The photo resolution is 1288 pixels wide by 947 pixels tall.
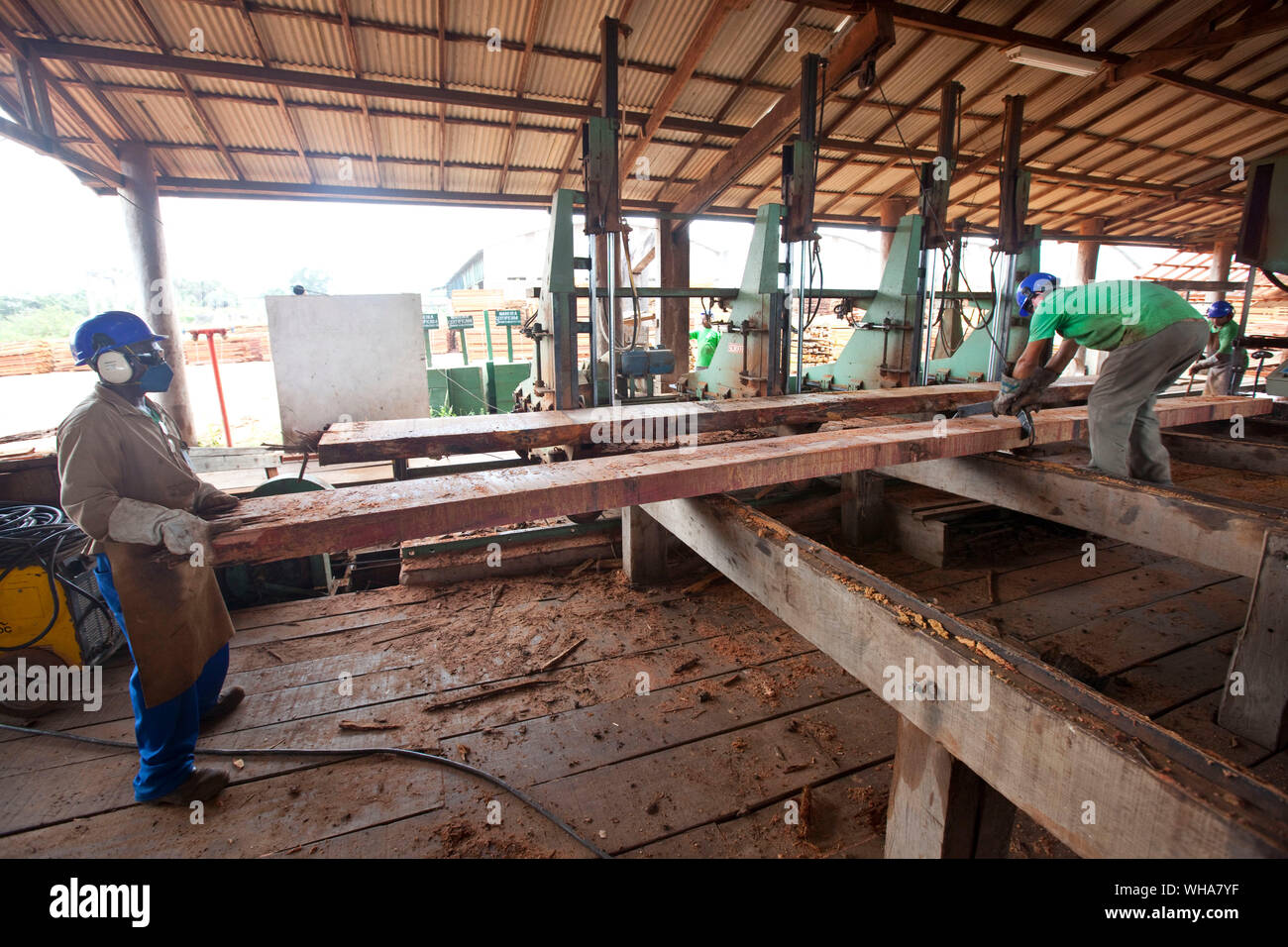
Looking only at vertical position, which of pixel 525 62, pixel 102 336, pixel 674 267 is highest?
pixel 525 62

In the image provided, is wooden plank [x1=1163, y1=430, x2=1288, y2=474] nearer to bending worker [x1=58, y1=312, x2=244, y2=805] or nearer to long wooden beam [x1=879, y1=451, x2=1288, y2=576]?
long wooden beam [x1=879, y1=451, x2=1288, y2=576]

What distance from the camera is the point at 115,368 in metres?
1.90

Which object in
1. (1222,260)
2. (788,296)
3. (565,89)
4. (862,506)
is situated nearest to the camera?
(862,506)

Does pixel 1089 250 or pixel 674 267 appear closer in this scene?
pixel 674 267

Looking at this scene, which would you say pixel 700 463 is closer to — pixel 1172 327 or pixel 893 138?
pixel 1172 327

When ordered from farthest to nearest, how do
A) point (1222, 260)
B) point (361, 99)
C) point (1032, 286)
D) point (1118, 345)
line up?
point (1222, 260), point (361, 99), point (1032, 286), point (1118, 345)

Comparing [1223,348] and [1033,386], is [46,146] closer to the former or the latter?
[1033,386]

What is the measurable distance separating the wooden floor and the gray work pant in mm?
808

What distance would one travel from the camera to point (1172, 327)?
304cm

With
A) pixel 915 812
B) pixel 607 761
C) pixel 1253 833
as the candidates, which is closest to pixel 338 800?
pixel 607 761

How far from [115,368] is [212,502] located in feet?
1.70

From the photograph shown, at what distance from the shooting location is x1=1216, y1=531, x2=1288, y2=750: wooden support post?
1937 mm

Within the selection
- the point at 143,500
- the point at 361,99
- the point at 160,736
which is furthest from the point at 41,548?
the point at 361,99

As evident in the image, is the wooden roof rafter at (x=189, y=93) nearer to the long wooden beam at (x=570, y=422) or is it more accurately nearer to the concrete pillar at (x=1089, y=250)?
the long wooden beam at (x=570, y=422)
